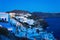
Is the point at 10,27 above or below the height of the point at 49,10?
below

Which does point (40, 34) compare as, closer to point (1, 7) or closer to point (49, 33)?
point (49, 33)

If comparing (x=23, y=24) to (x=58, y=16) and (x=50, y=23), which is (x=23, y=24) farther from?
(x=58, y=16)

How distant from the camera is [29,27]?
184 centimetres

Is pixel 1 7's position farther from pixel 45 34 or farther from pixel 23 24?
pixel 45 34

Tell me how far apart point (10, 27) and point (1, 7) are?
12.3 inches

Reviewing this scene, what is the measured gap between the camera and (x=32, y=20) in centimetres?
184

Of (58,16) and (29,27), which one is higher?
(58,16)

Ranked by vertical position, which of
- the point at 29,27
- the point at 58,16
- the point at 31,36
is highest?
the point at 58,16

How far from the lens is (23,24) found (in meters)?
1.84

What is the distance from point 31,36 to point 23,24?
0.66ft

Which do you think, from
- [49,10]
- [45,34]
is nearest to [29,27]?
[45,34]

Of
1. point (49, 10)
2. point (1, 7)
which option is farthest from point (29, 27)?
point (1, 7)

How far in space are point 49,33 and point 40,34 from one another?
12 cm

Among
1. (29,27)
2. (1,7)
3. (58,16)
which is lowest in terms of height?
(29,27)
